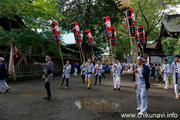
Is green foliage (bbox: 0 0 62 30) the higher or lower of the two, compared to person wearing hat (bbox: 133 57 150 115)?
higher

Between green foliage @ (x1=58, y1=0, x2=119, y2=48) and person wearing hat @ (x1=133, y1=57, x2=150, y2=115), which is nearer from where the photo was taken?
person wearing hat @ (x1=133, y1=57, x2=150, y2=115)

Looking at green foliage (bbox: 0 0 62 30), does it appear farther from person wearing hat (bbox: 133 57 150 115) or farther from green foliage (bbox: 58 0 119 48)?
person wearing hat (bbox: 133 57 150 115)

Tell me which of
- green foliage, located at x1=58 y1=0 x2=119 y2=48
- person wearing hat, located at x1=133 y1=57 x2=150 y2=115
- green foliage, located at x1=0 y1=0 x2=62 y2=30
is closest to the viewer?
person wearing hat, located at x1=133 y1=57 x2=150 y2=115

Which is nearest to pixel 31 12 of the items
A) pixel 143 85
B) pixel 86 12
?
pixel 143 85

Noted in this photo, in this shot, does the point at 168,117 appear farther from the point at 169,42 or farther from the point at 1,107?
the point at 169,42

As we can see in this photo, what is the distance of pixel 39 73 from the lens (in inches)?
657

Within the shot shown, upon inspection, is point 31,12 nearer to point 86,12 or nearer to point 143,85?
point 143,85

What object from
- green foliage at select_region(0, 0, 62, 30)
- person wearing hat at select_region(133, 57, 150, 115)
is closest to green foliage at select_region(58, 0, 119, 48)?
green foliage at select_region(0, 0, 62, 30)

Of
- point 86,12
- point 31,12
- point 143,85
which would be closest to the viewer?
point 143,85

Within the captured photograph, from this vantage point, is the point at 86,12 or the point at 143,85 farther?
the point at 86,12

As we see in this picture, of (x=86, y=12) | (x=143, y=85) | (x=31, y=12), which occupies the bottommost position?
(x=143, y=85)

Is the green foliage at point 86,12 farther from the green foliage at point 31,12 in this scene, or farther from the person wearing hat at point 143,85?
the person wearing hat at point 143,85

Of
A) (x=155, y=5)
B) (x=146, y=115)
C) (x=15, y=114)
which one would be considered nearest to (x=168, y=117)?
(x=146, y=115)

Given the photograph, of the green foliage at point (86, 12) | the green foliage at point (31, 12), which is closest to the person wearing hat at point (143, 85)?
the green foliage at point (31, 12)
